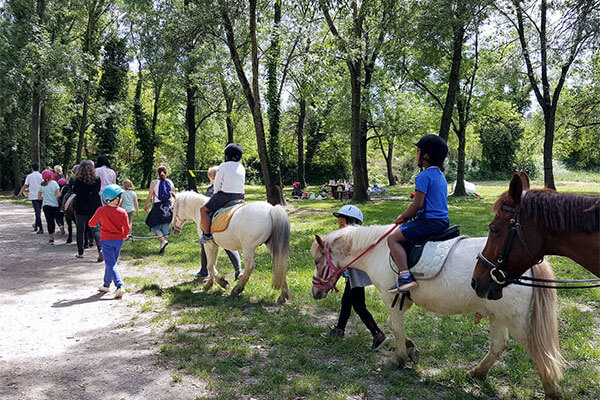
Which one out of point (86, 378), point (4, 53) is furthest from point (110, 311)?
point (4, 53)

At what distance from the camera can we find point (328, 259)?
5.08 m

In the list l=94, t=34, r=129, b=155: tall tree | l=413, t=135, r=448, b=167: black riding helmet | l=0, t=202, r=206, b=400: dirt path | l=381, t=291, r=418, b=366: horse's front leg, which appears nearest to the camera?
l=0, t=202, r=206, b=400: dirt path

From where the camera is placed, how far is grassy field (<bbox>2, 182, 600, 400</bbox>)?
13.3 feet

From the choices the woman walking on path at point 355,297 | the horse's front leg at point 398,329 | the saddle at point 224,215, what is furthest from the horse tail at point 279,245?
the horse's front leg at point 398,329

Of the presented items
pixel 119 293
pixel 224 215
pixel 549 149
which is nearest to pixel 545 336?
pixel 224 215

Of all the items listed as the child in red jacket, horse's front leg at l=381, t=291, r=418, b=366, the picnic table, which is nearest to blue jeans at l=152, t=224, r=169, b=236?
the child in red jacket

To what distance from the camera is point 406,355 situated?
449 centimetres

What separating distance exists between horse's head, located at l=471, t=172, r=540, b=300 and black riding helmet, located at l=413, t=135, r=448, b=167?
47.8 inches

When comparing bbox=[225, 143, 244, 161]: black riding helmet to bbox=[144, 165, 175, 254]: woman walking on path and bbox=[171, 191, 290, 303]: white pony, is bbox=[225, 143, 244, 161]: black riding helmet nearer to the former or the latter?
bbox=[171, 191, 290, 303]: white pony

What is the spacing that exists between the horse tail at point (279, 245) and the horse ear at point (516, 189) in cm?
436

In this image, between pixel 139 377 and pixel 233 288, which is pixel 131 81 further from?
pixel 139 377

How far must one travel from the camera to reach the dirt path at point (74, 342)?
4059 mm

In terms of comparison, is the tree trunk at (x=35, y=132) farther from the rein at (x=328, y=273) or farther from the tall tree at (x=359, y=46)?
the rein at (x=328, y=273)

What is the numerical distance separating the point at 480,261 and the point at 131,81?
41035 mm
